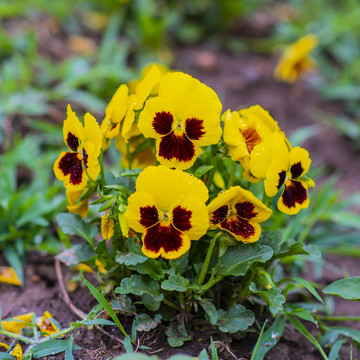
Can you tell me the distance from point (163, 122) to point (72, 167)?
365mm

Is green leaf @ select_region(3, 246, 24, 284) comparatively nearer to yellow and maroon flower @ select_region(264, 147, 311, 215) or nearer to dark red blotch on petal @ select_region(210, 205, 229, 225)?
dark red blotch on petal @ select_region(210, 205, 229, 225)

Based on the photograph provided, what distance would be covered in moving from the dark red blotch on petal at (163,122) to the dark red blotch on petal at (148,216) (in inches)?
9.9

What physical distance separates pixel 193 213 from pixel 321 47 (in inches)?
148

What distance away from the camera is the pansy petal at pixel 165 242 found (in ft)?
4.93

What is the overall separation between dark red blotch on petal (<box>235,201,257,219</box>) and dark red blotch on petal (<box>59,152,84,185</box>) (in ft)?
1.76

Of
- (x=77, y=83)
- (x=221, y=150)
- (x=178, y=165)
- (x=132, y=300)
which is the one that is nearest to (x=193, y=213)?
(x=178, y=165)

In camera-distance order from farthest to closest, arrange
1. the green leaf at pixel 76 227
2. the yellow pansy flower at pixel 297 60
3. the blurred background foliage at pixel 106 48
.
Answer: the yellow pansy flower at pixel 297 60, the blurred background foliage at pixel 106 48, the green leaf at pixel 76 227

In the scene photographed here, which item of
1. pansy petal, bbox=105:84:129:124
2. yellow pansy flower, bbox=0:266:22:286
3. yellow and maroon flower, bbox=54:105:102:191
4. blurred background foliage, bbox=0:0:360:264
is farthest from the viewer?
blurred background foliage, bbox=0:0:360:264

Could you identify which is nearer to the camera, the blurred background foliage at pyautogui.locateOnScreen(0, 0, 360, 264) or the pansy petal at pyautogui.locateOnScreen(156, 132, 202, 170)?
the pansy petal at pyautogui.locateOnScreen(156, 132, 202, 170)

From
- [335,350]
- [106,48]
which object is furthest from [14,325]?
[106,48]

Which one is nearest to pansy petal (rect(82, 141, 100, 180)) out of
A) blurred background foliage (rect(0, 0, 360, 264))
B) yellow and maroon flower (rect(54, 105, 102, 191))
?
yellow and maroon flower (rect(54, 105, 102, 191))

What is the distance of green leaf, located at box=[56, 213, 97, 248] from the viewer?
1.92 m

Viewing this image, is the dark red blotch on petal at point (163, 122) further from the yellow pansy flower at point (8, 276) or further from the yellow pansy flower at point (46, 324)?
the yellow pansy flower at point (8, 276)

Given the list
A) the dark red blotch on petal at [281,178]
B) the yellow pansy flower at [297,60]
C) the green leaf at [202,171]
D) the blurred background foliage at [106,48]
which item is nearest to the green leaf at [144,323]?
the green leaf at [202,171]
